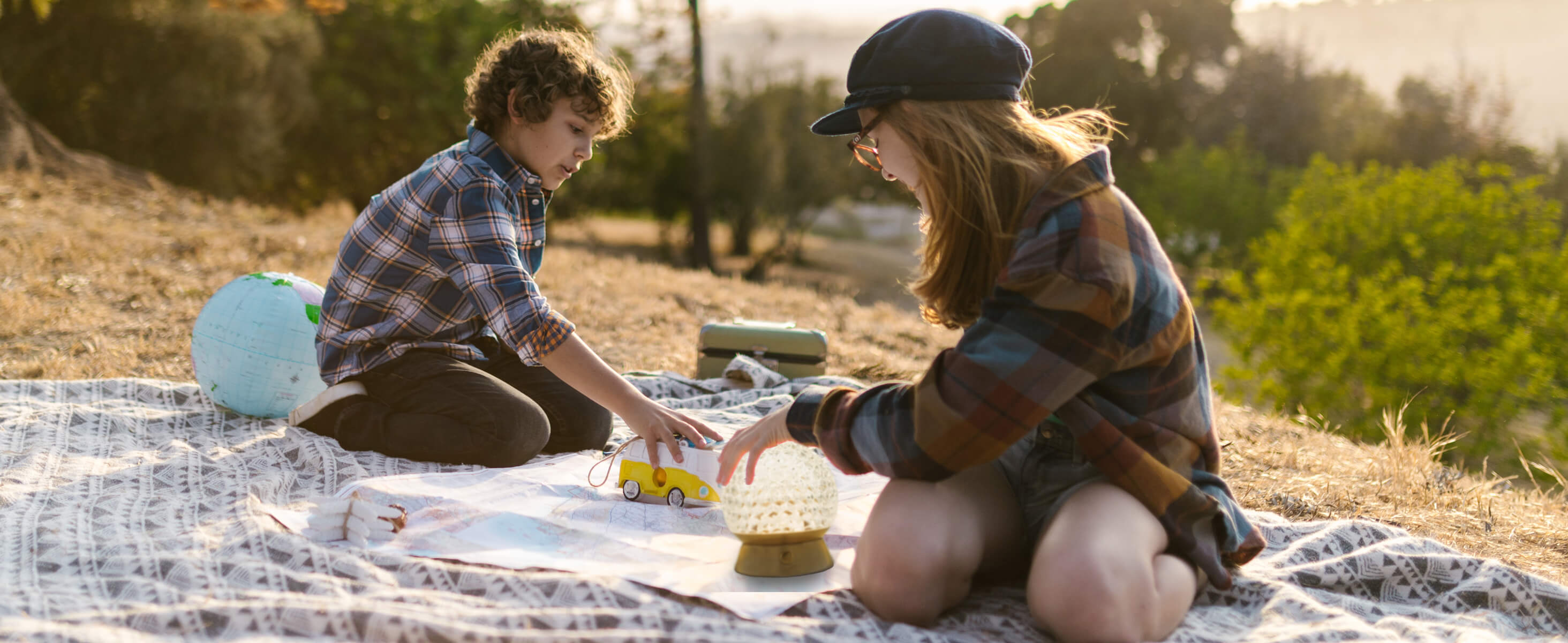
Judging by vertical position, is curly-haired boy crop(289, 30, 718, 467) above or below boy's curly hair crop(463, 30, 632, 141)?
below

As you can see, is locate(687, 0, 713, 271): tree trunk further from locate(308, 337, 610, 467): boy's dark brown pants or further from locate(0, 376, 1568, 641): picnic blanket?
locate(0, 376, 1568, 641): picnic blanket

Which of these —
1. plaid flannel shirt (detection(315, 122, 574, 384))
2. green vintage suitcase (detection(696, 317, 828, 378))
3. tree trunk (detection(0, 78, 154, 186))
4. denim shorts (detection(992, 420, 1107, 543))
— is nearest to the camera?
denim shorts (detection(992, 420, 1107, 543))

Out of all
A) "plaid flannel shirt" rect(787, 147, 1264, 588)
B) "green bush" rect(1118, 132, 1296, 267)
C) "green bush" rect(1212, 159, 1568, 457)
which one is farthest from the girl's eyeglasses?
"green bush" rect(1118, 132, 1296, 267)

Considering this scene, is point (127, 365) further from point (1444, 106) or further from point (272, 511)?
point (1444, 106)

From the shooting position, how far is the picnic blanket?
191 cm

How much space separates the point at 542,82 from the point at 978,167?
164cm

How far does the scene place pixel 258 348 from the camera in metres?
3.54

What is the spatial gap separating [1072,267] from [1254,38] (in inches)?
1080

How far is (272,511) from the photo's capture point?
8.28ft

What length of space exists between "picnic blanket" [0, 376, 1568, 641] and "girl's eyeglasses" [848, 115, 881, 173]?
0.96 m

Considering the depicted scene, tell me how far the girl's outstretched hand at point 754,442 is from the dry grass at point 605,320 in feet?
6.09

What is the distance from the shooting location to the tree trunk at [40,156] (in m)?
9.31

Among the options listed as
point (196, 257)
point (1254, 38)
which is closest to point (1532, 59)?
point (1254, 38)

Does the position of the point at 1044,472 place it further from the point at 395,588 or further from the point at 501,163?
the point at 501,163
